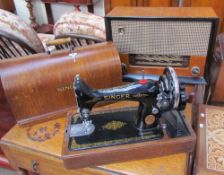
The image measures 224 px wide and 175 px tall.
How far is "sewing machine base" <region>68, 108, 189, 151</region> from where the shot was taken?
778 millimetres

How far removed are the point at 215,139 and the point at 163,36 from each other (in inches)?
17.1

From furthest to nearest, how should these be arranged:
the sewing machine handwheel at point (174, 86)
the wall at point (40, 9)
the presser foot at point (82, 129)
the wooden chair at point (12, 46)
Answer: the wall at point (40, 9) → the wooden chair at point (12, 46) → the presser foot at point (82, 129) → the sewing machine handwheel at point (174, 86)

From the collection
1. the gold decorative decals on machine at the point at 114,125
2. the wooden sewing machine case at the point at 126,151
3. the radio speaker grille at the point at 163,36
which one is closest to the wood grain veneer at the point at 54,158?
the wooden sewing machine case at the point at 126,151

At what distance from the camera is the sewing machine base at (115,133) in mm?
778

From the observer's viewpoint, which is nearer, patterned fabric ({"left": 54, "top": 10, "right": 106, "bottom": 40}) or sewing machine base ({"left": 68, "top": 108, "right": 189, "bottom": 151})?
sewing machine base ({"left": 68, "top": 108, "right": 189, "bottom": 151})

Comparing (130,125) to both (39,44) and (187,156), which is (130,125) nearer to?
(187,156)

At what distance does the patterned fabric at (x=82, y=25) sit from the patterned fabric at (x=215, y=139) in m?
0.58

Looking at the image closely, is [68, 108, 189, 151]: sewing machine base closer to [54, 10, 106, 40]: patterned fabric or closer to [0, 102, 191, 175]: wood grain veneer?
[0, 102, 191, 175]: wood grain veneer

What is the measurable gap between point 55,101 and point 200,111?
59 centimetres

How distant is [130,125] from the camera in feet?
2.75

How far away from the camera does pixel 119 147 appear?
29.9 inches

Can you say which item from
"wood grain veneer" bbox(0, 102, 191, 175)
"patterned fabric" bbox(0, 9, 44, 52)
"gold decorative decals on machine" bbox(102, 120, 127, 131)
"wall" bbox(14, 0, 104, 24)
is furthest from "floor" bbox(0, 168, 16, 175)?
"wall" bbox(14, 0, 104, 24)

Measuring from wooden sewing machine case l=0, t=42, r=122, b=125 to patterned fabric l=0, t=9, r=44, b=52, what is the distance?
199 mm

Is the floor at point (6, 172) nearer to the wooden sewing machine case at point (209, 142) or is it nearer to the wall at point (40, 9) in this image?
the wooden sewing machine case at point (209, 142)
